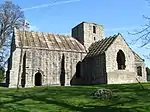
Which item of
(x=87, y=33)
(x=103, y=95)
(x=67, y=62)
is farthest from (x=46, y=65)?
(x=103, y=95)

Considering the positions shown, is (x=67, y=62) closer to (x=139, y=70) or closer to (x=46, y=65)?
(x=46, y=65)

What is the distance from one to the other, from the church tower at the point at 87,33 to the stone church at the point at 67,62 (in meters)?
1.40

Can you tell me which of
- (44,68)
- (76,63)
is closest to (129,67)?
(76,63)

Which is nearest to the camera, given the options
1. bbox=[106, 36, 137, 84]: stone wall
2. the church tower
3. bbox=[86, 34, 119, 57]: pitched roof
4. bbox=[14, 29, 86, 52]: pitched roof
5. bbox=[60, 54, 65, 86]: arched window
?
bbox=[106, 36, 137, 84]: stone wall

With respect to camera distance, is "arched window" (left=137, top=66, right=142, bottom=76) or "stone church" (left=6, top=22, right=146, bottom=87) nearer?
"stone church" (left=6, top=22, right=146, bottom=87)

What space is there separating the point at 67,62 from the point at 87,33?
7.97m

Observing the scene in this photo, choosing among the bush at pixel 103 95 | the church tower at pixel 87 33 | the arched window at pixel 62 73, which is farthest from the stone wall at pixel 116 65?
the bush at pixel 103 95

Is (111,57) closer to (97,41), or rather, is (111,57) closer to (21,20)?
(97,41)

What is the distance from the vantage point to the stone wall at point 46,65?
3672 centimetres

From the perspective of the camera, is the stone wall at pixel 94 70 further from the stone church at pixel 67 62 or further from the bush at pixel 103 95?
the bush at pixel 103 95

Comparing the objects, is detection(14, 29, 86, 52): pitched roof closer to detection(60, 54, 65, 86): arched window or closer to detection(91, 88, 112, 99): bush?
detection(60, 54, 65, 86): arched window

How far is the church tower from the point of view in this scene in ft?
147

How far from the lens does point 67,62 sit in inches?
1576

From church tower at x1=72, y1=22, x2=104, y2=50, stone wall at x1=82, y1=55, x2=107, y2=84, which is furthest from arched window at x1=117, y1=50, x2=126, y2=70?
church tower at x1=72, y1=22, x2=104, y2=50
